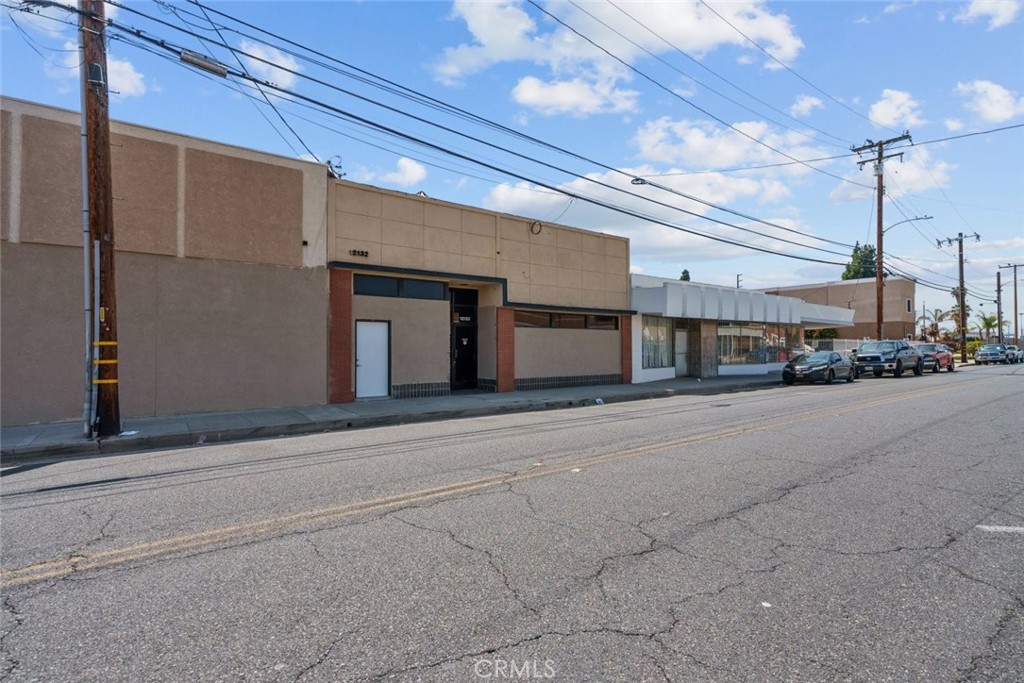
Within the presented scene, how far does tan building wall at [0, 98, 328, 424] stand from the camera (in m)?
12.4

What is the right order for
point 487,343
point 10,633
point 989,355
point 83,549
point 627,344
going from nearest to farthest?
point 10,633
point 83,549
point 487,343
point 627,344
point 989,355

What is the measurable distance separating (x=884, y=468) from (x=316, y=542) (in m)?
7.07

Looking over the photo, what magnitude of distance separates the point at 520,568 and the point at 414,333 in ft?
46.1

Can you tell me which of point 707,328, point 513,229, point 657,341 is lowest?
point 657,341

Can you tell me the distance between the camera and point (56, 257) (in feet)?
41.7

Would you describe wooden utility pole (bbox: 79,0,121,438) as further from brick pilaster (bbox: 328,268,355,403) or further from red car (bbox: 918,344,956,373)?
red car (bbox: 918,344,956,373)

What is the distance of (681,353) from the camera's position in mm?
29219

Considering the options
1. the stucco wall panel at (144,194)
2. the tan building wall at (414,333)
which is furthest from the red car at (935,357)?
the stucco wall panel at (144,194)

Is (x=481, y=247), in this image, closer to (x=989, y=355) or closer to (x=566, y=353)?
(x=566, y=353)

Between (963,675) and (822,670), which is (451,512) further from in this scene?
(963,675)

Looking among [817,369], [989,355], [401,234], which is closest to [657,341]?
[817,369]

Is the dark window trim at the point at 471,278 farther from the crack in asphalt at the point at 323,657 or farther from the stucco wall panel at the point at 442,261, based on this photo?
the crack in asphalt at the point at 323,657

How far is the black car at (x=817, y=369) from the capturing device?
2678 cm

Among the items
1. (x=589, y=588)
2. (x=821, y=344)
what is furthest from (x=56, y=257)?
(x=821, y=344)
